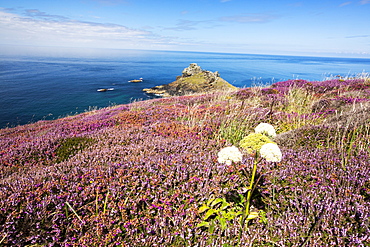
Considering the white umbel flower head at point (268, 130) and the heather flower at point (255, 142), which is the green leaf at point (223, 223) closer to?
the heather flower at point (255, 142)

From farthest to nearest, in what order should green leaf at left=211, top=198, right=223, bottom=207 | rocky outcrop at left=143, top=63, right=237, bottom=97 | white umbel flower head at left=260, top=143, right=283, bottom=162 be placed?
1. rocky outcrop at left=143, top=63, right=237, bottom=97
2. green leaf at left=211, top=198, right=223, bottom=207
3. white umbel flower head at left=260, top=143, right=283, bottom=162

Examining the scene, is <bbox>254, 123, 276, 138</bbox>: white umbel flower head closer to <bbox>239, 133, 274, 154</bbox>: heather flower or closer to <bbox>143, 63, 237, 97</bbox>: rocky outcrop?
<bbox>239, 133, 274, 154</bbox>: heather flower

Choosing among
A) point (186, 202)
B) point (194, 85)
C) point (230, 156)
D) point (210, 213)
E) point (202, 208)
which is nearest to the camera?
point (230, 156)

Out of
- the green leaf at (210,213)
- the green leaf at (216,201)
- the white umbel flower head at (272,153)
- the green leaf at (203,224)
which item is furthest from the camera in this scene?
the green leaf at (216,201)

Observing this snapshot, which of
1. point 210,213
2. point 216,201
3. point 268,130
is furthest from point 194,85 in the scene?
point 210,213

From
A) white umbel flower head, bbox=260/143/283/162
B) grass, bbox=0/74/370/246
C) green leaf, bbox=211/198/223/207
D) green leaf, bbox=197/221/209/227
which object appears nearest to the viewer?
white umbel flower head, bbox=260/143/283/162

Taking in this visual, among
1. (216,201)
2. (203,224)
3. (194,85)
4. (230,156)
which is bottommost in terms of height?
(194,85)

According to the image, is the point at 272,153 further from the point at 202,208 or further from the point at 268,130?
the point at 202,208

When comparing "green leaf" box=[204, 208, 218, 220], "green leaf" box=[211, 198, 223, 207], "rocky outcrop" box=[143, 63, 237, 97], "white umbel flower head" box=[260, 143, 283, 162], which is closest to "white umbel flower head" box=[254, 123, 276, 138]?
"white umbel flower head" box=[260, 143, 283, 162]

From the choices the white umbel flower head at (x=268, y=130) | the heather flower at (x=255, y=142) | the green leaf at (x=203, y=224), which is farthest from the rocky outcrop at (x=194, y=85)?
the green leaf at (x=203, y=224)

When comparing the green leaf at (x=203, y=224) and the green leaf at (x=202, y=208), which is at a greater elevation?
the green leaf at (x=202, y=208)

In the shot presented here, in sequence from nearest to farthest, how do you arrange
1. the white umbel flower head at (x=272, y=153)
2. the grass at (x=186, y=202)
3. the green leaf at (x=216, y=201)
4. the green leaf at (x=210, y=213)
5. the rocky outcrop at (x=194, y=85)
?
1. the white umbel flower head at (x=272, y=153)
2. the grass at (x=186, y=202)
3. the green leaf at (x=210, y=213)
4. the green leaf at (x=216, y=201)
5. the rocky outcrop at (x=194, y=85)

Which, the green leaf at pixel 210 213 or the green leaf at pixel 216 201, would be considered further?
the green leaf at pixel 216 201

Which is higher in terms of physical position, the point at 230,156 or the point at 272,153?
the point at 272,153
